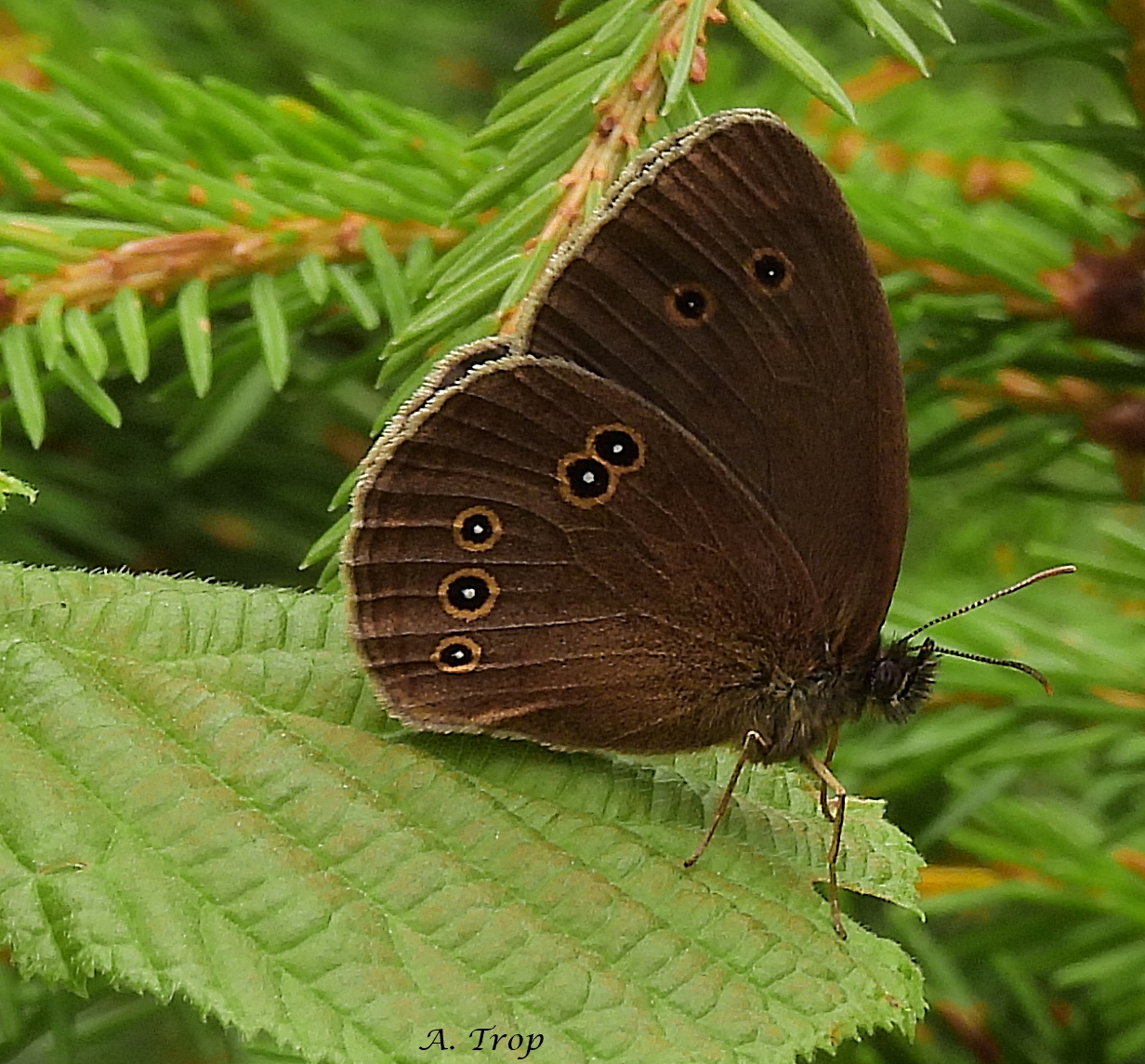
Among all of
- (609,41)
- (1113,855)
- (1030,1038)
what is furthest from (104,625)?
→ (1030,1038)

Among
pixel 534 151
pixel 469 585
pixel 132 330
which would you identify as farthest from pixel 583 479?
pixel 132 330

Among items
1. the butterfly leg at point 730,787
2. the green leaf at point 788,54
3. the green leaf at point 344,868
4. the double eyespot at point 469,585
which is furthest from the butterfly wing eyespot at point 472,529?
the green leaf at point 788,54

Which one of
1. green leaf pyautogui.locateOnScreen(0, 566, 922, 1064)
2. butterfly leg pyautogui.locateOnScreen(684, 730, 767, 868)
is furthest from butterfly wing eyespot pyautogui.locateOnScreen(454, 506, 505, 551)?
butterfly leg pyautogui.locateOnScreen(684, 730, 767, 868)

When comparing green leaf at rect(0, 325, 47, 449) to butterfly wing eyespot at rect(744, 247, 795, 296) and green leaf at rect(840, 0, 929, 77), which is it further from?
green leaf at rect(840, 0, 929, 77)

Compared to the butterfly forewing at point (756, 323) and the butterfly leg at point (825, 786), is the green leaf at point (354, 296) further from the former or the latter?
the butterfly leg at point (825, 786)

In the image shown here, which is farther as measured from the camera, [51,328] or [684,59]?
[51,328]

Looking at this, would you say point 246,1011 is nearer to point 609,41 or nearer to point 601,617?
point 601,617

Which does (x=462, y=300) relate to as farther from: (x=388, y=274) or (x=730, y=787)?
(x=730, y=787)

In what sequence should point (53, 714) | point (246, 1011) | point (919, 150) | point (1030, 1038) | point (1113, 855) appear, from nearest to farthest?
point (246, 1011), point (53, 714), point (1113, 855), point (1030, 1038), point (919, 150)
